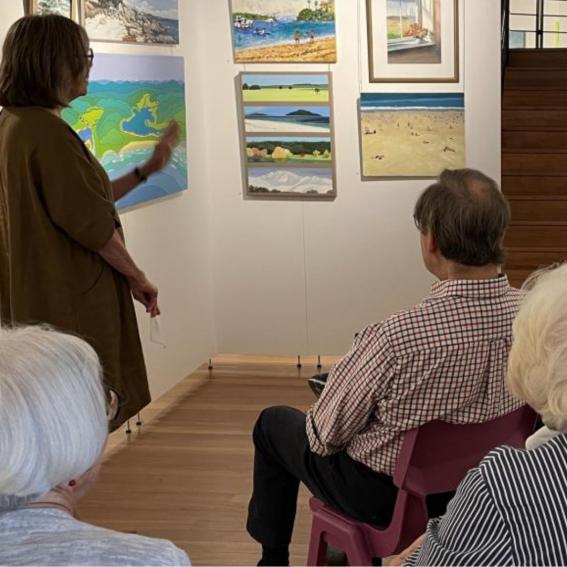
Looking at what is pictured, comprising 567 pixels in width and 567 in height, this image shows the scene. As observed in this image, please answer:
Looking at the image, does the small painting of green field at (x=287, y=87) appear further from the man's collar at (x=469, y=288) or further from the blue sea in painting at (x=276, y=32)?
the man's collar at (x=469, y=288)

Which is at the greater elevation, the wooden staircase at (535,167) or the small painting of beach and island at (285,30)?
the small painting of beach and island at (285,30)

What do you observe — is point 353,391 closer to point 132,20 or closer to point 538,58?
point 132,20

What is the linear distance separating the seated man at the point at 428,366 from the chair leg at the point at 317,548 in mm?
114

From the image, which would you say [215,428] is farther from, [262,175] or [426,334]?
[426,334]

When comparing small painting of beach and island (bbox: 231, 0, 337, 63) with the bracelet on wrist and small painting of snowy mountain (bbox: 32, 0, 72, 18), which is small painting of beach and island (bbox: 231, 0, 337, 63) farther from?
the bracelet on wrist

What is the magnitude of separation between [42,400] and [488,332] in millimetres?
1284

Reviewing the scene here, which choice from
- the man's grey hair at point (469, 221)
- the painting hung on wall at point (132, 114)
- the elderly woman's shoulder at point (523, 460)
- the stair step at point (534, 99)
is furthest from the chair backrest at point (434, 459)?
the stair step at point (534, 99)

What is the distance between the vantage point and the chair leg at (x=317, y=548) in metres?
2.60

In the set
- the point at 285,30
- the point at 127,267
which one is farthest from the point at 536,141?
the point at 127,267

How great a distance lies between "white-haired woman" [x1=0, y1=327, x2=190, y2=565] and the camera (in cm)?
130

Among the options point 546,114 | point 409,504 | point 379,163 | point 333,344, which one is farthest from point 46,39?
point 546,114

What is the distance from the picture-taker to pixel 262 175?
17.4 ft

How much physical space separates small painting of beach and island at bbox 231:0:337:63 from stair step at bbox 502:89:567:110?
10.1 ft

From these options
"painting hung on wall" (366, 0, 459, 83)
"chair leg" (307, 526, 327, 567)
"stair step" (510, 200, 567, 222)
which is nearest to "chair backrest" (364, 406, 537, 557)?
"chair leg" (307, 526, 327, 567)
